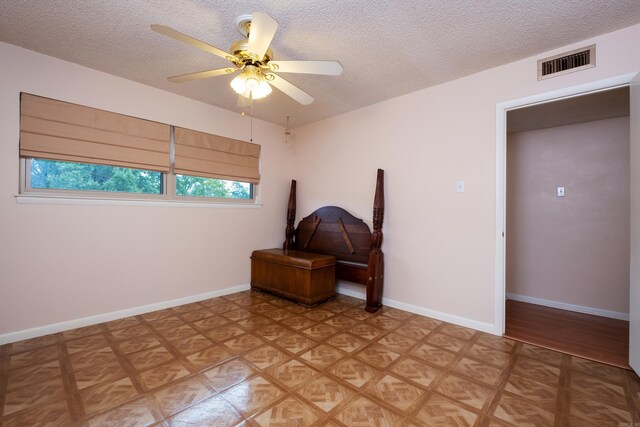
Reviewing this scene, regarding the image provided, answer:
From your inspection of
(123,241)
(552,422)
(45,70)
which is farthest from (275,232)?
(552,422)

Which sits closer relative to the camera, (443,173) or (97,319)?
(97,319)

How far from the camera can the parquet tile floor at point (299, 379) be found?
61.5 inches

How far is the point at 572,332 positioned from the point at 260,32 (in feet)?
12.0

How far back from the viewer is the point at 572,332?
8.97 feet

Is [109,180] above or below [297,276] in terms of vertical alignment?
above

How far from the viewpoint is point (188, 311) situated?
124 inches

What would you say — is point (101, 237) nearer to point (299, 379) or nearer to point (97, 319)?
point (97, 319)

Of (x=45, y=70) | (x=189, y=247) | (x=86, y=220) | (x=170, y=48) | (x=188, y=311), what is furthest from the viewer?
(x=189, y=247)

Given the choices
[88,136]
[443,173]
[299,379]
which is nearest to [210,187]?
[88,136]

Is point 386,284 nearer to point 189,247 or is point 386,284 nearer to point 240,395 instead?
point 240,395

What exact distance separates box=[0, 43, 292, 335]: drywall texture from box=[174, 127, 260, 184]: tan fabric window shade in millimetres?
127

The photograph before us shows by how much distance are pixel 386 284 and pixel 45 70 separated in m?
3.96

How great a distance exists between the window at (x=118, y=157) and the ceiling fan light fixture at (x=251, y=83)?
1.66 meters

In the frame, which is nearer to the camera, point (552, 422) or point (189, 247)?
point (552, 422)
